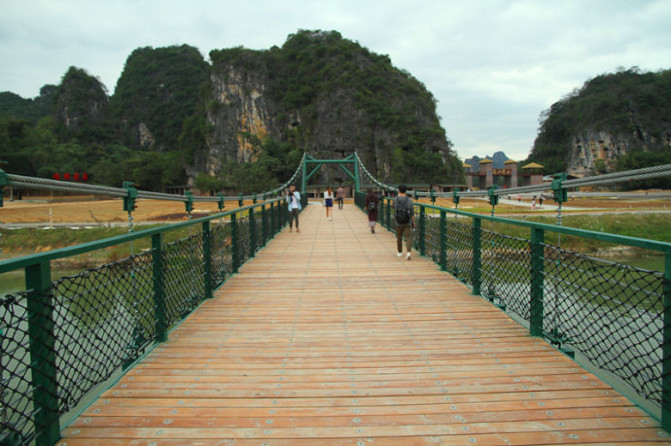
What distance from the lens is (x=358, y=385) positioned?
7.30 feet

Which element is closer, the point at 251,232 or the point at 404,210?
the point at 404,210

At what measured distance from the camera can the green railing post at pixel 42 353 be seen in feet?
5.56

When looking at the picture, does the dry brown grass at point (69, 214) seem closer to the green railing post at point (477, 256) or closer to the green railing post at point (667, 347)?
the green railing post at point (477, 256)

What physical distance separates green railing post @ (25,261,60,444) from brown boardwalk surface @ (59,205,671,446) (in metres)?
0.13

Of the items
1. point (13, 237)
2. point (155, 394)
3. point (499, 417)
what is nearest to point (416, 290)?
point (499, 417)

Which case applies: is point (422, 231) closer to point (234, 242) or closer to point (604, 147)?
point (234, 242)

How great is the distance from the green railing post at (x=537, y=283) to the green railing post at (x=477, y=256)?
1.14 m

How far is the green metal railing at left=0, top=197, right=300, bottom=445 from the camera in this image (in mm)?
1678

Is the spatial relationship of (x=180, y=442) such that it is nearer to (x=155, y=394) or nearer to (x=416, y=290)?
(x=155, y=394)

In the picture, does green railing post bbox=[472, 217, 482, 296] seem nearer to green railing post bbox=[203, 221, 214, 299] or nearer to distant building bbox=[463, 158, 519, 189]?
green railing post bbox=[203, 221, 214, 299]

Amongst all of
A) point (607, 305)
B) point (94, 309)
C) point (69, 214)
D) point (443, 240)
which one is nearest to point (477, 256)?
point (443, 240)

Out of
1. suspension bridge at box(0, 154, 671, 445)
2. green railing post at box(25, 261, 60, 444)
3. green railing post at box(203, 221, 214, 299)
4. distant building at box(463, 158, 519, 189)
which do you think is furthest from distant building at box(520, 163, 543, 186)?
green railing post at box(25, 261, 60, 444)

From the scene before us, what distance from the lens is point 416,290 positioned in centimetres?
431

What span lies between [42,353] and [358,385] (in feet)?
4.61
